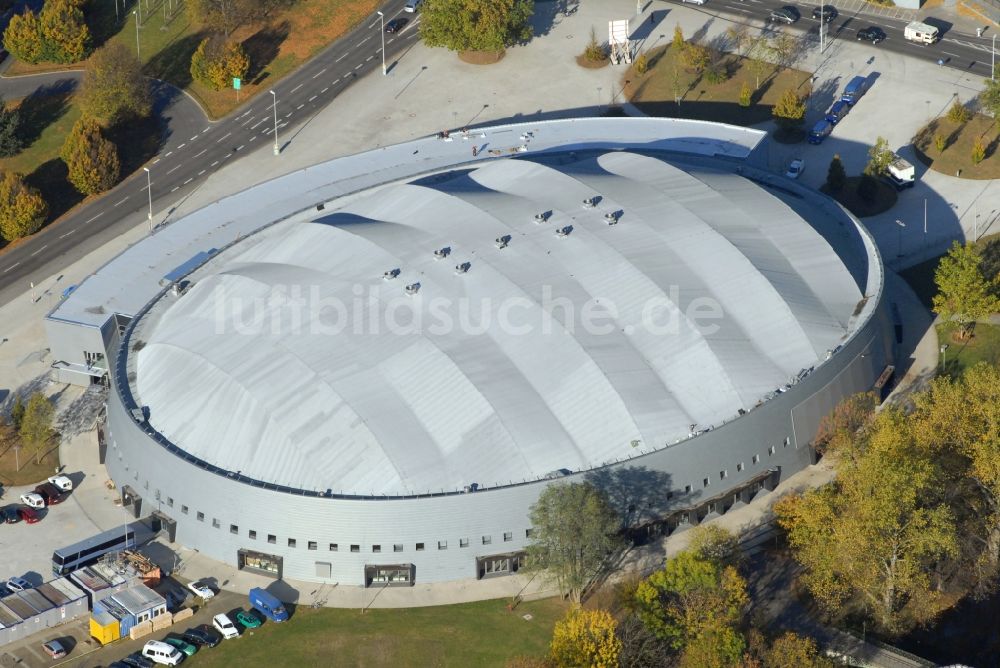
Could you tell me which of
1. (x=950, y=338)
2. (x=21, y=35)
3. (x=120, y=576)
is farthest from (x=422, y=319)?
(x=21, y=35)

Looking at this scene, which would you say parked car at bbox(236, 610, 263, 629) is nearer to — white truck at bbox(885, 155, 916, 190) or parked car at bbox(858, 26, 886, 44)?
white truck at bbox(885, 155, 916, 190)

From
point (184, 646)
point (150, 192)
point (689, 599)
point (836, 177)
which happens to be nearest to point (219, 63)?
point (150, 192)

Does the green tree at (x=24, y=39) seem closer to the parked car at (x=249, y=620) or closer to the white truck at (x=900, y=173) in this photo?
the white truck at (x=900, y=173)

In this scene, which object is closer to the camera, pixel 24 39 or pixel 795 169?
pixel 795 169

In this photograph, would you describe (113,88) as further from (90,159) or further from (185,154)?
(90,159)

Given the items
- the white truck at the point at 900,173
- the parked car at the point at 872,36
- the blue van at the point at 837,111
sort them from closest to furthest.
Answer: the white truck at the point at 900,173 < the blue van at the point at 837,111 < the parked car at the point at 872,36

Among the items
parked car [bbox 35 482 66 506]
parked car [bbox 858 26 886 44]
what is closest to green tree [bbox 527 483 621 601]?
parked car [bbox 35 482 66 506]

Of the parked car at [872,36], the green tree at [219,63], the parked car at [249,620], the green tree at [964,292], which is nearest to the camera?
the parked car at [249,620]

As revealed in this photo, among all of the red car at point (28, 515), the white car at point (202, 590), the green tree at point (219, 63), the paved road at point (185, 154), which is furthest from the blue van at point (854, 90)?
the red car at point (28, 515)

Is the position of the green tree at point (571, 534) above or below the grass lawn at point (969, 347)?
above
